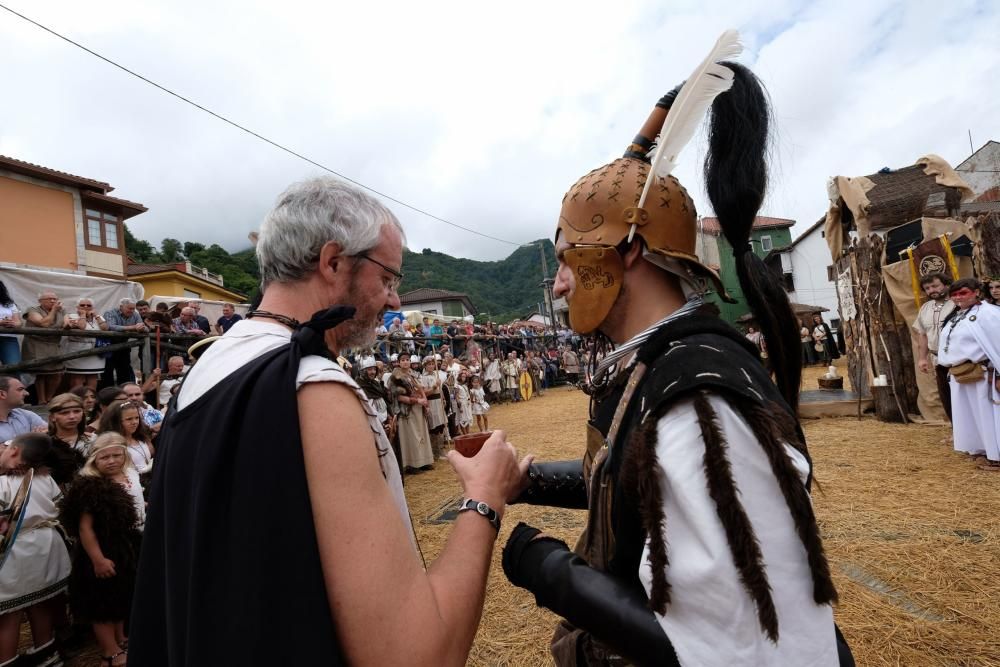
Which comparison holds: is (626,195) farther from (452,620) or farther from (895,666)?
(895,666)

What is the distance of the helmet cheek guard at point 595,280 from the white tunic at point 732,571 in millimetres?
557

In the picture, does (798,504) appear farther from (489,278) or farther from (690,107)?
(489,278)

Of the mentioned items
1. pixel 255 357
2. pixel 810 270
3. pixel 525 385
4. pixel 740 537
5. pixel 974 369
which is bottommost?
pixel 525 385

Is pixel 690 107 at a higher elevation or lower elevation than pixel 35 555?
higher

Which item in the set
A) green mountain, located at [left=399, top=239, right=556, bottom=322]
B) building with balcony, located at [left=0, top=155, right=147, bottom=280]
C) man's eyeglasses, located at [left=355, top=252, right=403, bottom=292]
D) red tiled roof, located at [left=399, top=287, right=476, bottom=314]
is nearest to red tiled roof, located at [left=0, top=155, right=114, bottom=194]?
building with balcony, located at [left=0, top=155, right=147, bottom=280]

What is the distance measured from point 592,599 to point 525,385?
21691 millimetres

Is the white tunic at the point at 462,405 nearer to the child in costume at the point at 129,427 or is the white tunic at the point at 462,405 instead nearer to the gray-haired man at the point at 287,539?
the child in costume at the point at 129,427

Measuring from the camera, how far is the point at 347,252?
140 cm

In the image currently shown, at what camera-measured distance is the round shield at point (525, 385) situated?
74.2 feet

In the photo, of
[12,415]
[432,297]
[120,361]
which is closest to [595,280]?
[12,415]

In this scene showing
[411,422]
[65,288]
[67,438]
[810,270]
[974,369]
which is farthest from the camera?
[810,270]

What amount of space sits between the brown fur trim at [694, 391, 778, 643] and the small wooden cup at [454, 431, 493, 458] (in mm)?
821

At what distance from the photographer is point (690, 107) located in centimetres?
160

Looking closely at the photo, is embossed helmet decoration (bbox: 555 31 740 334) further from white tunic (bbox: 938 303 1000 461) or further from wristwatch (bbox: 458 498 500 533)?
white tunic (bbox: 938 303 1000 461)
